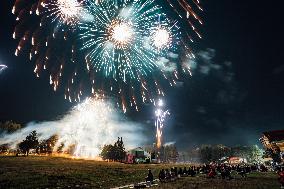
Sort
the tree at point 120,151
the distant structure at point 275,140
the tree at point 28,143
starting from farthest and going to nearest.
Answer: the tree at point 120,151 → the tree at point 28,143 → the distant structure at point 275,140

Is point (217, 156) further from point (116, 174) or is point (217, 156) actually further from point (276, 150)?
point (116, 174)

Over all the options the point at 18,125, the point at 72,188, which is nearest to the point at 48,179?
the point at 72,188

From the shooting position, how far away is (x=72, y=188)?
26453mm

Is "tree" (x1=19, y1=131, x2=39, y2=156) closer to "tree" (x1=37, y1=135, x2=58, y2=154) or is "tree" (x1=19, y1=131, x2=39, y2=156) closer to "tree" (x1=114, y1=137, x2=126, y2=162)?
"tree" (x1=37, y1=135, x2=58, y2=154)

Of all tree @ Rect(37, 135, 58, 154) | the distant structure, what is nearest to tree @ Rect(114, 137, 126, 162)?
tree @ Rect(37, 135, 58, 154)

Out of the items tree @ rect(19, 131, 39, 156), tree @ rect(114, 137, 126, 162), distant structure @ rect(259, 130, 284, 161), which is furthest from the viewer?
tree @ rect(114, 137, 126, 162)

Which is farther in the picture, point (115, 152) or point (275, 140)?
point (115, 152)

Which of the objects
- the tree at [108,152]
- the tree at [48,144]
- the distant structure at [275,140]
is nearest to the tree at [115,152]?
the tree at [108,152]

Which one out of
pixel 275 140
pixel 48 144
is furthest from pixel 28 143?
pixel 275 140

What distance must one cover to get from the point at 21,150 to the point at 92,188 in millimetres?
71090

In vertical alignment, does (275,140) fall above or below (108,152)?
above

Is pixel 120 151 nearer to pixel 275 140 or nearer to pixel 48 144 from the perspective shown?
pixel 48 144

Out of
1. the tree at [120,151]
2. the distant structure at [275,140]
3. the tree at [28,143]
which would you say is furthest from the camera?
the tree at [120,151]

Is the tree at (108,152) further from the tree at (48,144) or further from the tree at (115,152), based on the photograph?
the tree at (48,144)
